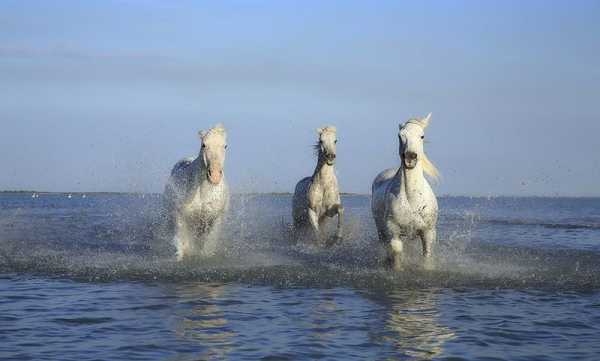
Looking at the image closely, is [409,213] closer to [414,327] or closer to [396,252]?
[396,252]

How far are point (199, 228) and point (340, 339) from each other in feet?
21.0

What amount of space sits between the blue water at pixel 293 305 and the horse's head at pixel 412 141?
1.70 m

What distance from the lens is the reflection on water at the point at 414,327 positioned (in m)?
6.27

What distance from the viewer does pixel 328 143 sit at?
52.2 ft

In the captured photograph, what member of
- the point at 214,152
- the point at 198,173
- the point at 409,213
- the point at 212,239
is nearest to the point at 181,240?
the point at 212,239

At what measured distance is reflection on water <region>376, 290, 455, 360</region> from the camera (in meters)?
6.27

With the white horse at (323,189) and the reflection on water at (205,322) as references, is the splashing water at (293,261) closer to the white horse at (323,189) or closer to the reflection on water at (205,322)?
the white horse at (323,189)

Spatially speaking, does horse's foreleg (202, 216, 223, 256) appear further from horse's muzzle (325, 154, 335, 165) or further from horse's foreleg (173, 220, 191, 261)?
horse's muzzle (325, 154, 335, 165)

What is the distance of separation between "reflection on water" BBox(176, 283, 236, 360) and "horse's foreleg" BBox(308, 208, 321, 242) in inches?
251

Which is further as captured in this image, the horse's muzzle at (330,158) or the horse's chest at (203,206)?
the horse's muzzle at (330,158)

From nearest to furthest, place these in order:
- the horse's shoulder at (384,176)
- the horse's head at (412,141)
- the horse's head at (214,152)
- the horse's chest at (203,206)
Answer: the horse's head at (412,141) → the horse's head at (214,152) → the horse's chest at (203,206) → the horse's shoulder at (384,176)

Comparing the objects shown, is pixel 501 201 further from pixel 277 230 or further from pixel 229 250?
pixel 229 250

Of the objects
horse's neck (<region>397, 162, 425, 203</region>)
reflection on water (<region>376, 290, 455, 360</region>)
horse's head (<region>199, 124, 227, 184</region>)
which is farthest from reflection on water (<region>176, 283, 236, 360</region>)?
horse's neck (<region>397, 162, 425, 203</region>)

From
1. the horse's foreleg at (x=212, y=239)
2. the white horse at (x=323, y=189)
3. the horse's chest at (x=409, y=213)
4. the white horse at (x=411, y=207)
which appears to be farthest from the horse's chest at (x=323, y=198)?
the horse's chest at (x=409, y=213)
